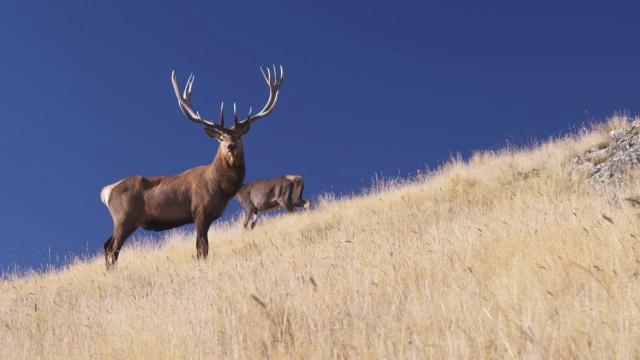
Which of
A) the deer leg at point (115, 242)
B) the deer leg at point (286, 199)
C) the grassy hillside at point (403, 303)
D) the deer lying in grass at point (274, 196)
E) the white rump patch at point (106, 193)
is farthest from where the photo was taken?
the deer lying in grass at point (274, 196)

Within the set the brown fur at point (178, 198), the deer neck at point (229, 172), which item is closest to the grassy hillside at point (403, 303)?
the brown fur at point (178, 198)

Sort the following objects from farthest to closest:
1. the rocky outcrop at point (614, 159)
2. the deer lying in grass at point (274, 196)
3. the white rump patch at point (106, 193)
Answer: the deer lying in grass at point (274, 196) < the white rump patch at point (106, 193) < the rocky outcrop at point (614, 159)

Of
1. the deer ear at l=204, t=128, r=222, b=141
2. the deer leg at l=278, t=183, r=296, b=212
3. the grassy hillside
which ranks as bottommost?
the grassy hillside

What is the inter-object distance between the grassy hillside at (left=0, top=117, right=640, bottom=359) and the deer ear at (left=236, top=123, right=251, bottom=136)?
2.28 metres

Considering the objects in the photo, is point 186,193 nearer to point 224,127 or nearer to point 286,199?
point 224,127

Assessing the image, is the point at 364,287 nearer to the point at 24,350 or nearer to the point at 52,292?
the point at 24,350

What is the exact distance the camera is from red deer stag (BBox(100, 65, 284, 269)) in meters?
9.32

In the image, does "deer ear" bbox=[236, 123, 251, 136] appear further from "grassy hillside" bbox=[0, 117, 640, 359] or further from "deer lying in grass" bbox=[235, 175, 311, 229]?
"deer lying in grass" bbox=[235, 175, 311, 229]

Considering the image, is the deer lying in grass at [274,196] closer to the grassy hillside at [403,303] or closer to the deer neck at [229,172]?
the deer neck at [229,172]

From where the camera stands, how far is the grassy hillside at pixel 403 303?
2.97 m

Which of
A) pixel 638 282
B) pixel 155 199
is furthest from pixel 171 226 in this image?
pixel 638 282

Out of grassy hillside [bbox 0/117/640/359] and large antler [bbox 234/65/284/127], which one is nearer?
grassy hillside [bbox 0/117/640/359]

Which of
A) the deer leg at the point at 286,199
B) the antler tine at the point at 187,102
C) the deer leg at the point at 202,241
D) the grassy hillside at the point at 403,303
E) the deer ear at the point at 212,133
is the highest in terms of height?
the deer leg at the point at 286,199

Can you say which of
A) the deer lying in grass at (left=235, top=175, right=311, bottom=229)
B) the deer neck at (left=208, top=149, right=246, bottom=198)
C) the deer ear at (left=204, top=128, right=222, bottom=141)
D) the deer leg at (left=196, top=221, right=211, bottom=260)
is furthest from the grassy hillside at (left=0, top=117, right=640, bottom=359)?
the deer lying in grass at (left=235, top=175, right=311, bottom=229)
